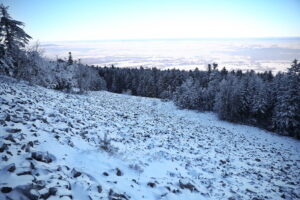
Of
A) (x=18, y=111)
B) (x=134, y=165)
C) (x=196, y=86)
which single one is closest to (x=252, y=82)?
(x=196, y=86)

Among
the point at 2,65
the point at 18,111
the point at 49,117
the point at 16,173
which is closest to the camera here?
the point at 16,173

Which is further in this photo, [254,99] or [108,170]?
[254,99]

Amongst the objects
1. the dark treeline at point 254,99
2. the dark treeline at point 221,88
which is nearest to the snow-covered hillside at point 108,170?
the dark treeline at point 221,88

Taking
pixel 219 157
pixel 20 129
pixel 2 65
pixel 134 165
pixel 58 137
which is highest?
pixel 2 65

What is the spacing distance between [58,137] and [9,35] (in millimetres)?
24170

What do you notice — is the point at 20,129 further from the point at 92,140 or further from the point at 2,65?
the point at 2,65

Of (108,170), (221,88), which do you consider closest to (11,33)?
(108,170)

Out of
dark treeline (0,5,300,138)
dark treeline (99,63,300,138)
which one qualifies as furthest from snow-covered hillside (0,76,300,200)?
dark treeline (99,63,300,138)

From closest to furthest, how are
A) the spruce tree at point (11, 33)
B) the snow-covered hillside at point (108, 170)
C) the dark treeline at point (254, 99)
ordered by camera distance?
the snow-covered hillside at point (108, 170), the spruce tree at point (11, 33), the dark treeline at point (254, 99)

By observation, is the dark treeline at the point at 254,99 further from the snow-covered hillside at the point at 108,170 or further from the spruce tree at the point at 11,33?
the spruce tree at the point at 11,33

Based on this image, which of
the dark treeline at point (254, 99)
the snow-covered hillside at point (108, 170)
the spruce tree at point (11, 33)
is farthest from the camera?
the dark treeline at point (254, 99)

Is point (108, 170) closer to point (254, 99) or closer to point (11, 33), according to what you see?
point (11, 33)

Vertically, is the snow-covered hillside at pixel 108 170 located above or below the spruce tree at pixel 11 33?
below

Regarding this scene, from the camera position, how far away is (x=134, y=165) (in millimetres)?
8016
